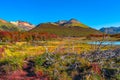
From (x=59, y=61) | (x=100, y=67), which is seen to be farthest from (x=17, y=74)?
(x=100, y=67)

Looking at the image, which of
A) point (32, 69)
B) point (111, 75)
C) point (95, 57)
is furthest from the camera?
point (95, 57)

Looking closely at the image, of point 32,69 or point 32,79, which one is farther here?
point 32,69

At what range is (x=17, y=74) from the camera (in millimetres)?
17359

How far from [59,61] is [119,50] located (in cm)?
473

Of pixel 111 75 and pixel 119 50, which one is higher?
pixel 119 50

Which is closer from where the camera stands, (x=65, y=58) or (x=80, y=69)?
(x=80, y=69)

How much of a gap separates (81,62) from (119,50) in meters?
3.86

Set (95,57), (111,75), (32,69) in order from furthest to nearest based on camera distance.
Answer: (95,57) → (32,69) → (111,75)

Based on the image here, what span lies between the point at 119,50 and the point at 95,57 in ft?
7.41

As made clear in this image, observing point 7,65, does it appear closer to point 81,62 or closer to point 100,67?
point 81,62

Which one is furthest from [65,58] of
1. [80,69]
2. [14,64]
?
[14,64]

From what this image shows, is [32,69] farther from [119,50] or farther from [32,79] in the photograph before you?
[119,50]

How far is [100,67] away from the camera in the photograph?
17.5m

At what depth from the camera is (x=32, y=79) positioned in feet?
54.9
